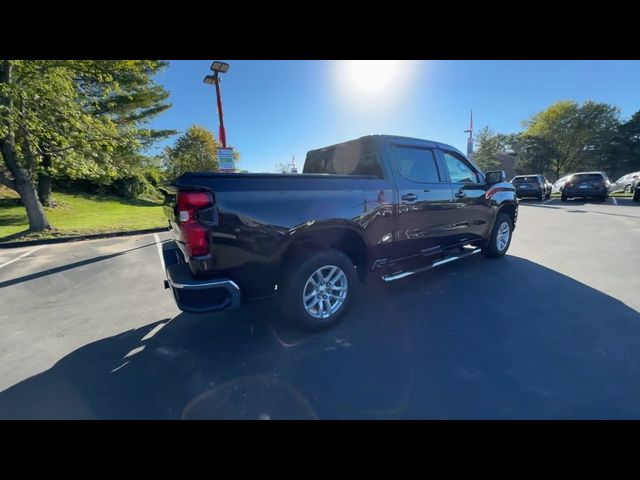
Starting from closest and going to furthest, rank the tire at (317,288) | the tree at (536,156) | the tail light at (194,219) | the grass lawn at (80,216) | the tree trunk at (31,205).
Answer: the tail light at (194,219) → the tire at (317,288) → the tree trunk at (31,205) → the grass lawn at (80,216) → the tree at (536,156)

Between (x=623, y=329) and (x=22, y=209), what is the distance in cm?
2183

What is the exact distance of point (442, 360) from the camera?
7.88ft

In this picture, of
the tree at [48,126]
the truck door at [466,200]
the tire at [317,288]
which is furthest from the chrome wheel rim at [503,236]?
the tree at [48,126]

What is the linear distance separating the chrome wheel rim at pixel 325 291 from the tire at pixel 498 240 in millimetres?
3450

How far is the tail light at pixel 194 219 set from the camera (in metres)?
2.21

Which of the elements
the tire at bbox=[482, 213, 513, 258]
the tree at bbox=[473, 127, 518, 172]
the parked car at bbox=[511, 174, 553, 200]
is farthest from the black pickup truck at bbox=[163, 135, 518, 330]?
the tree at bbox=[473, 127, 518, 172]

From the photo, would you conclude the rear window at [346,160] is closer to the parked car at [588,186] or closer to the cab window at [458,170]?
the cab window at [458,170]

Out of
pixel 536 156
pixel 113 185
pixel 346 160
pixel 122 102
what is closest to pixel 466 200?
pixel 346 160

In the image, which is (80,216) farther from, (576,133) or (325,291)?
(576,133)
